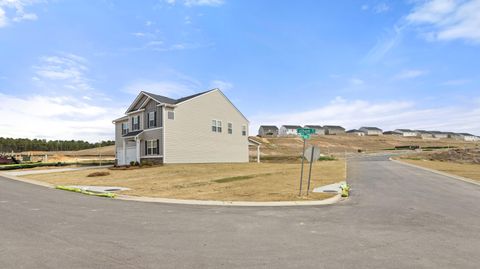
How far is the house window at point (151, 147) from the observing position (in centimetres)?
3244

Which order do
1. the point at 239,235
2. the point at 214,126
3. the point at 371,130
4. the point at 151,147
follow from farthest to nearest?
1. the point at 371,130
2. the point at 214,126
3. the point at 151,147
4. the point at 239,235

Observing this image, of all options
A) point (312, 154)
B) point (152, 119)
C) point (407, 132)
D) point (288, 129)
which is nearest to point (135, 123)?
point (152, 119)

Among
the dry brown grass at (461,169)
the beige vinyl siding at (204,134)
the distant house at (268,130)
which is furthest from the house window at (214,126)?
the distant house at (268,130)

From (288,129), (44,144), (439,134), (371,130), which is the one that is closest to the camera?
(44,144)

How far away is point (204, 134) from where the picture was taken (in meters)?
34.9

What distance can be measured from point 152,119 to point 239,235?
2778 centimetres

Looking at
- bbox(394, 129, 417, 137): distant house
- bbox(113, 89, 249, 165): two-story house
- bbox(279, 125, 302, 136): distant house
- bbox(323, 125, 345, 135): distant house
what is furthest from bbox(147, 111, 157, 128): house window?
bbox(394, 129, 417, 137): distant house

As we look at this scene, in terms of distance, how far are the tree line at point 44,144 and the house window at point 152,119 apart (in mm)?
104119

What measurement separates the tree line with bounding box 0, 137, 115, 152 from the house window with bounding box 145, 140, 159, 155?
4101 inches

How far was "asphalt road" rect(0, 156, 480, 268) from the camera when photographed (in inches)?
217

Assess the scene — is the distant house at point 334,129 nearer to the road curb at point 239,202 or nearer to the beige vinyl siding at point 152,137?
the beige vinyl siding at point 152,137

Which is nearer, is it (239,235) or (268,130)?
(239,235)

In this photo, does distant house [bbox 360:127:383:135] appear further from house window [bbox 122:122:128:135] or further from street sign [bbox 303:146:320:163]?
street sign [bbox 303:146:320:163]

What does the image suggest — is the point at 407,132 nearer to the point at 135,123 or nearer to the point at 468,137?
the point at 468,137
